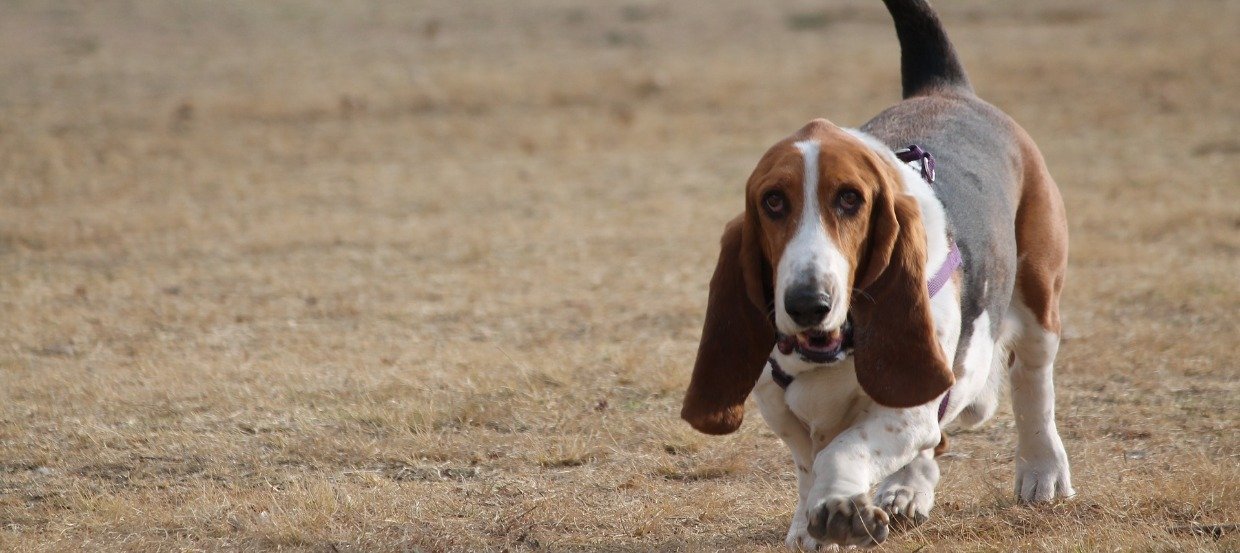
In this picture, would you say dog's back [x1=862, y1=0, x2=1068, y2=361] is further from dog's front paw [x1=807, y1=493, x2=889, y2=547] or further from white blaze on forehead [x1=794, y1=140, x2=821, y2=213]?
dog's front paw [x1=807, y1=493, x2=889, y2=547]

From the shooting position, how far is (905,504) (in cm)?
416

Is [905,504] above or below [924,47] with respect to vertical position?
below

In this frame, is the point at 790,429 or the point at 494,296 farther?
the point at 494,296

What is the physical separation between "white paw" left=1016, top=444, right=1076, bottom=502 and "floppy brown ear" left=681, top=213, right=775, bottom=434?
128cm

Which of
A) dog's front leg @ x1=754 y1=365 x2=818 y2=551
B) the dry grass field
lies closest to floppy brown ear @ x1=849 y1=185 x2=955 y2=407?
dog's front leg @ x1=754 y1=365 x2=818 y2=551

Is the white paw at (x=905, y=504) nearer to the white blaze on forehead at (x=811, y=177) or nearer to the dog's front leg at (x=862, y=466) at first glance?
the dog's front leg at (x=862, y=466)

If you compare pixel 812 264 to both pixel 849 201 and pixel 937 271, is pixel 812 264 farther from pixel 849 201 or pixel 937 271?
pixel 937 271

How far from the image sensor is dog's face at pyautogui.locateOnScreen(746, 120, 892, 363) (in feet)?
10.9

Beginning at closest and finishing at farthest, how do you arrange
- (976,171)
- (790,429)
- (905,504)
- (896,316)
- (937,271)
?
(896,316) < (937,271) < (790,429) < (905,504) < (976,171)

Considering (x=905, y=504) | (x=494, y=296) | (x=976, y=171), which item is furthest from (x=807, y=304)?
(x=494, y=296)

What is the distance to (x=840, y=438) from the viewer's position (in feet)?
12.1

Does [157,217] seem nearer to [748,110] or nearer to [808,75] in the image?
[748,110]

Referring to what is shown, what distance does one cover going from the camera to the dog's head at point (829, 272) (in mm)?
3383

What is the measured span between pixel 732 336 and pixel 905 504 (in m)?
0.79
